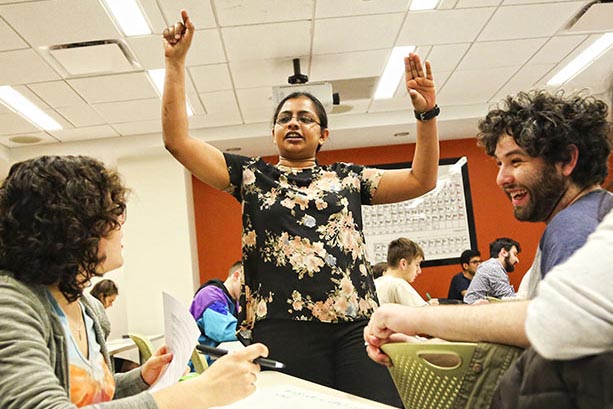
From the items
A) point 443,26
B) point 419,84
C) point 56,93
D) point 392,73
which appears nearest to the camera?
point 419,84

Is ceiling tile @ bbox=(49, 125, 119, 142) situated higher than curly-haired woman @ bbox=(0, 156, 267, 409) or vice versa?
ceiling tile @ bbox=(49, 125, 119, 142)

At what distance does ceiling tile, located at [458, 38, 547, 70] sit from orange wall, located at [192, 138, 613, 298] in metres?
2.20

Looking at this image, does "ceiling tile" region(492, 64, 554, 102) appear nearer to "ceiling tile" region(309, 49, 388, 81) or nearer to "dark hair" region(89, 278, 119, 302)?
"ceiling tile" region(309, 49, 388, 81)

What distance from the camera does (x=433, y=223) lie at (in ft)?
23.7

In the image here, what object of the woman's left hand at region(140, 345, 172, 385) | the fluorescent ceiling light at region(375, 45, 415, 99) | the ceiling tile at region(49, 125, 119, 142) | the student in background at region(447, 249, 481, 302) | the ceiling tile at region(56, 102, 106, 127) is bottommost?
the student in background at region(447, 249, 481, 302)

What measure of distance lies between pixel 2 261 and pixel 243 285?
75 centimetres

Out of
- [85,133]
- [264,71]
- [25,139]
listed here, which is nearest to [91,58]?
[264,71]

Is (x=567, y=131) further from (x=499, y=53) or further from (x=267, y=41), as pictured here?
(x=499, y=53)

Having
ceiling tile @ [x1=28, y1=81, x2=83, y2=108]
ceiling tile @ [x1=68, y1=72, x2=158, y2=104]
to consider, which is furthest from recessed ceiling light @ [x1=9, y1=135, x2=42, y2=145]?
ceiling tile @ [x1=68, y1=72, x2=158, y2=104]

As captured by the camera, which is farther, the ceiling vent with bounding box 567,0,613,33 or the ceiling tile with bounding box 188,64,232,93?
the ceiling tile with bounding box 188,64,232,93

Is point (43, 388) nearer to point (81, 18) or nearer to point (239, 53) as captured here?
point (81, 18)

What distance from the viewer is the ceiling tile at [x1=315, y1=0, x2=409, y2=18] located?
3.87 metres

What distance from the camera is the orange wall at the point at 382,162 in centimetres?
731

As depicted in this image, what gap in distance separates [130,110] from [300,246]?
4465mm
